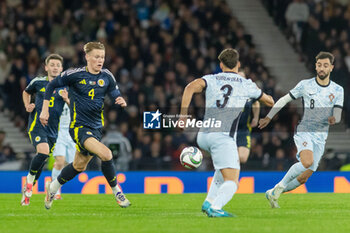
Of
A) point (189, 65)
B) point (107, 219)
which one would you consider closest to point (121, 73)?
point (189, 65)

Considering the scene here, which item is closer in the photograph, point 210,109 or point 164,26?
point 210,109

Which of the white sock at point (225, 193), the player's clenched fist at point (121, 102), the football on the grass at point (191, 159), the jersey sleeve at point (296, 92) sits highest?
the jersey sleeve at point (296, 92)

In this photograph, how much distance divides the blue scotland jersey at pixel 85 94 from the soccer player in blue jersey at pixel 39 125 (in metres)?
1.55

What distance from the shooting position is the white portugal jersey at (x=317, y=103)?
1102 centimetres

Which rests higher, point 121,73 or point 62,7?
point 62,7

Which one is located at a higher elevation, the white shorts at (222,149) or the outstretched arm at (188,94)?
the outstretched arm at (188,94)

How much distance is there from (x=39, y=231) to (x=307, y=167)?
13.5 ft

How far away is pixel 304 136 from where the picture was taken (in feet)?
35.9

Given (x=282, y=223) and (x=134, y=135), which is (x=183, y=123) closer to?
(x=282, y=223)

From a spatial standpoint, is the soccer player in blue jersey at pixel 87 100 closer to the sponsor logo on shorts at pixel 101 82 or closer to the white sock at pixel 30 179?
the sponsor logo on shorts at pixel 101 82

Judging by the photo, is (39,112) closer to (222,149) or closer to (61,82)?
(61,82)

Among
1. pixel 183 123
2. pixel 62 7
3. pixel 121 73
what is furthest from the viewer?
pixel 62 7

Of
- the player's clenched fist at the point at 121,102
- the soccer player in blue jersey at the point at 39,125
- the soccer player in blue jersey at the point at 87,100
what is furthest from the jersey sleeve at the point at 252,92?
the soccer player in blue jersey at the point at 39,125

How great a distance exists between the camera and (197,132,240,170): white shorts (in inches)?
346
